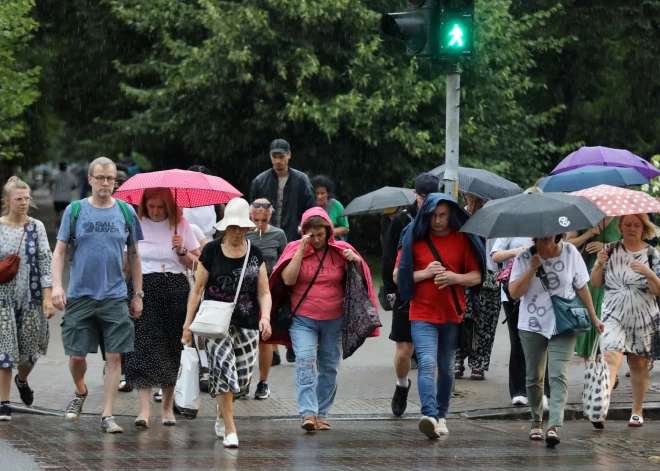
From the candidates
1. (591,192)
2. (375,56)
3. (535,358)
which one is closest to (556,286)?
(535,358)

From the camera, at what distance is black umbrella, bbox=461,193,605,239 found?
8.66 meters

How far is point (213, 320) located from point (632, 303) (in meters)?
3.54

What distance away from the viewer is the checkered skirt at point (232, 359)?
29.2 feet

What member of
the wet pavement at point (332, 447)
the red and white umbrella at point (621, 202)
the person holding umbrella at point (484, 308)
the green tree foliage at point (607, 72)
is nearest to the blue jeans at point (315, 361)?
the wet pavement at point (332, 447)

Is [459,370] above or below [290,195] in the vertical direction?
below

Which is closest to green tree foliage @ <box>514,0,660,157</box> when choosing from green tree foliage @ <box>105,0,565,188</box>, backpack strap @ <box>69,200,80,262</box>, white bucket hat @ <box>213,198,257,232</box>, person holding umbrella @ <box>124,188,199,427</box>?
green tree foliage @ <box>105,0,565,188</box>

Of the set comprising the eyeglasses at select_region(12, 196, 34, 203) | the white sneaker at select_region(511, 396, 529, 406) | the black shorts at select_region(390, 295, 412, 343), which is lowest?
the white sneaker at select_region(511, 396, 529, 406)

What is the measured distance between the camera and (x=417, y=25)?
10484 millimetres

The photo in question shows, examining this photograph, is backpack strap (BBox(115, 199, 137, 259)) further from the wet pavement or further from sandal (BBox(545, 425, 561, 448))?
sandal (BBox(545, 425, 561, 448))

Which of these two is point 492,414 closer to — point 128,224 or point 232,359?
point 232,359

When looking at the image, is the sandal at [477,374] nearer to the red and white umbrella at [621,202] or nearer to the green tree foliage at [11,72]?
the red and white umbrella at [621,202]

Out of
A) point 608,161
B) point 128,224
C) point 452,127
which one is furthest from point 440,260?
point 608,161

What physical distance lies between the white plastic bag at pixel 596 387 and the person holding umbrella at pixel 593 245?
68.6 inches

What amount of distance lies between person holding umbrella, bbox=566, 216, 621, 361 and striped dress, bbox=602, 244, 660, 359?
3.26ft
